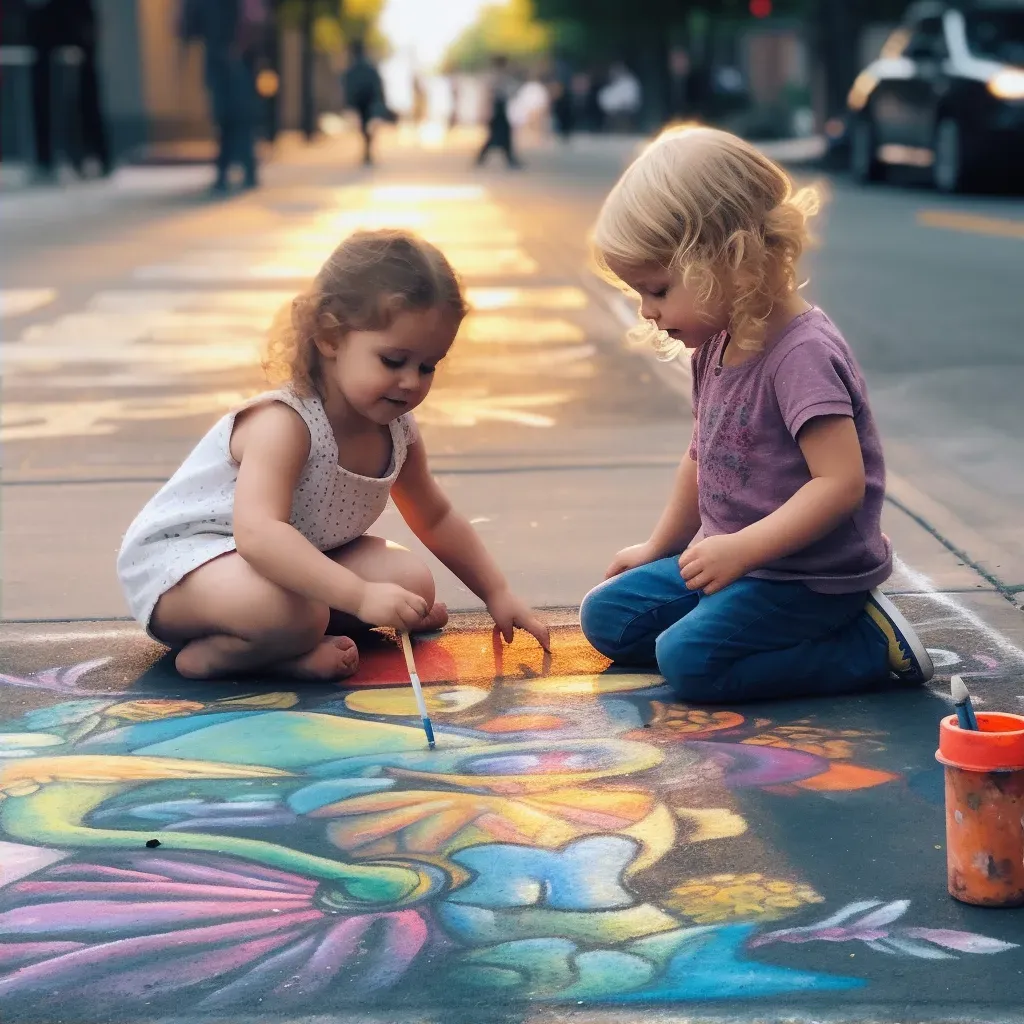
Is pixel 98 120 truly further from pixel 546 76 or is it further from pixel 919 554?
pixel 546 76

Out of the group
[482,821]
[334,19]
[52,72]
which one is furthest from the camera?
[334,19]

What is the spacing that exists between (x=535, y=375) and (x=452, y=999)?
5.23 m

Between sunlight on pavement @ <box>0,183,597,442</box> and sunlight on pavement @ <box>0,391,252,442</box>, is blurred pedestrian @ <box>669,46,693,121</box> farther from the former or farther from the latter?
sunlight on pavement @ <box>0,391,252,442</box>

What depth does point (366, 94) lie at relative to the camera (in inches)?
1205

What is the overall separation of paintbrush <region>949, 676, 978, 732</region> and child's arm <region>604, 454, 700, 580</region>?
1.40 metres

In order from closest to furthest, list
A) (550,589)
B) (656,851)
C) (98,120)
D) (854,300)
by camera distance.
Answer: (656,851)
(550,589)
(854,300)
(98,120)

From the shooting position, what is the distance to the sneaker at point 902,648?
340cm

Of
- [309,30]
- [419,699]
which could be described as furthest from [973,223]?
[309,30]

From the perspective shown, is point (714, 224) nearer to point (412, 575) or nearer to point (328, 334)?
point (328, 334)

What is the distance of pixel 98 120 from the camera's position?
843 inches

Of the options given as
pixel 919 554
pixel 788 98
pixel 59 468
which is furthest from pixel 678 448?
pixel 788 98

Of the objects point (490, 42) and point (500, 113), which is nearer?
point (500, 113)

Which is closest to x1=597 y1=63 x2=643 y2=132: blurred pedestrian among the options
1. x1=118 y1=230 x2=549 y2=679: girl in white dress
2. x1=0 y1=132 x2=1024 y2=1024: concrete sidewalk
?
x1=0 y1=132 x2=1024 y2=1024: concrete sidewalk

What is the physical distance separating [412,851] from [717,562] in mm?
905
